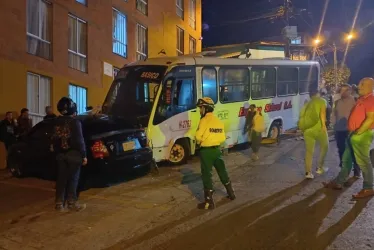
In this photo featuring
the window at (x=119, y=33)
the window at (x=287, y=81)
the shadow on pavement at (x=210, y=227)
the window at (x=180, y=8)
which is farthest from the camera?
the window at (x=180, y=8)

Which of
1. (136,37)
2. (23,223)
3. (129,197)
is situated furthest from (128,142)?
(136,37)

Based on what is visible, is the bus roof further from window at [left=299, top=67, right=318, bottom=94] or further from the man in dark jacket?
the man in dark jacket

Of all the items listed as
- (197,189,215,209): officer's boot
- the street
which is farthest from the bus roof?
(197,189,215,209): officer's boot

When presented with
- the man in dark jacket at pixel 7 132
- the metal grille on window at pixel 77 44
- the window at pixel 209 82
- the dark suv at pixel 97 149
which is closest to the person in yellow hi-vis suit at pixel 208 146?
the dark suv at pixel 97 149

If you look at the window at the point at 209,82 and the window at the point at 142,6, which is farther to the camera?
the window at the point at 142,6

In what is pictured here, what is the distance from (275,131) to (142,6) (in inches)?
443

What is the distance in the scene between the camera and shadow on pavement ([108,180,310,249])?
5.14 metres

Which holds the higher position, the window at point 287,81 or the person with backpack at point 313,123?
the window at point 287,81

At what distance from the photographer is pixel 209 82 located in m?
11.8

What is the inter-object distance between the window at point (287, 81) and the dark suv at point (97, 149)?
22.0 feet

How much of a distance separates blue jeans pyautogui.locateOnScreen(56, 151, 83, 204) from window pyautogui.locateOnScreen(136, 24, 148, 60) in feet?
50.8

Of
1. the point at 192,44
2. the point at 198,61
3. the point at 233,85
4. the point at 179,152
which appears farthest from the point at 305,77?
the point at 192,44

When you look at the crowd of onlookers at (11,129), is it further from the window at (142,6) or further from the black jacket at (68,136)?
the window at (142,6)

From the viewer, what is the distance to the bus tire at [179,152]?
35.4ft
